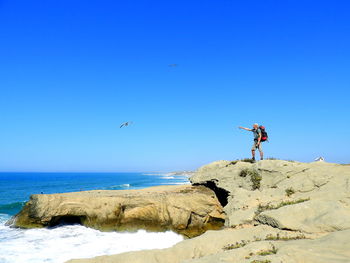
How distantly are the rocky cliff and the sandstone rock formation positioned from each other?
2090 millimetres

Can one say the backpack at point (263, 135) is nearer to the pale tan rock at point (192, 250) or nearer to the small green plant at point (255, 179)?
the small green plant at point (255, 179)

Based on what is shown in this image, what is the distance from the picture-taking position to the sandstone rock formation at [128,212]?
1609 cm

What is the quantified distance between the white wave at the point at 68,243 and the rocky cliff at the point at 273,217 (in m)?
3.81

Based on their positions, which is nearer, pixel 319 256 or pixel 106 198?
pixel 319 256

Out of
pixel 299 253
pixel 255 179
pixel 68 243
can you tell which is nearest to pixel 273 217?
pixel 299 253

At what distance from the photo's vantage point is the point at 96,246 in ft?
43.6

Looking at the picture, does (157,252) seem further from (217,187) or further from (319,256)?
(217,187)

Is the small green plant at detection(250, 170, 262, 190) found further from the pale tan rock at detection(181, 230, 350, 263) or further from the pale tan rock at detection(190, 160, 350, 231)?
the pale tan rock at detection(181, 230, 350, 263)

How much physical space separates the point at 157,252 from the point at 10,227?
13504 millimetres

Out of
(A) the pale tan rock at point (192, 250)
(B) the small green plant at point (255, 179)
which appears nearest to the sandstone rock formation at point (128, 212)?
(B) the small green plant at point (255, 179)

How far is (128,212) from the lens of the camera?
650 inches

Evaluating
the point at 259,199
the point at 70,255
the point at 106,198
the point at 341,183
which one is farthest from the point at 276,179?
the point at 70,255

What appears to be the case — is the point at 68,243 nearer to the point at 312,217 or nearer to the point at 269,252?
the point at 269,252

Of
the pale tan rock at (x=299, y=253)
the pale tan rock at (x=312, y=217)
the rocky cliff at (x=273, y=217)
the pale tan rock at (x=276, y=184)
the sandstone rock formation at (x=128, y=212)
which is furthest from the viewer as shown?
the sandstone rock formation at (x=128, y=212)
